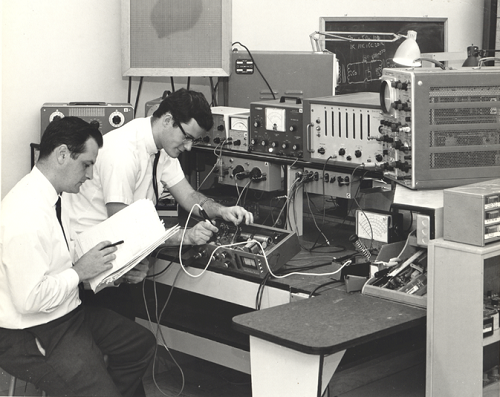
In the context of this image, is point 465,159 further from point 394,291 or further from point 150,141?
point 150,141

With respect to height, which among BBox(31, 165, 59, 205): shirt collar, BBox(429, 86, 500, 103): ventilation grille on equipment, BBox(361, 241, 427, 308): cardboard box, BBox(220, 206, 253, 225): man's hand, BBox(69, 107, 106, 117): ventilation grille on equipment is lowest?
BBox(361, 241, 427, 308): cardboard box

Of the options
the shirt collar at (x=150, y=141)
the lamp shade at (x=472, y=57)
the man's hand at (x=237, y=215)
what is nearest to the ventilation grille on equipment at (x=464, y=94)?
the lamp shade at (x=472, y=57)

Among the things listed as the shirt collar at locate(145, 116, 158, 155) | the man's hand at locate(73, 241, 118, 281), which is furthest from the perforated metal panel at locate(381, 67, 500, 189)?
the man's hand at locate(73, 241, 118, 281)

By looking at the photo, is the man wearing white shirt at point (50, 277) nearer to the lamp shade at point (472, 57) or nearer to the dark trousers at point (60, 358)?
the dark trousers at point (60, 358)

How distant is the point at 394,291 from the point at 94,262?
1009 mm

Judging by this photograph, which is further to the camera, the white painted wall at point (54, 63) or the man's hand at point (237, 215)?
the white painted wall at point (54, 63)

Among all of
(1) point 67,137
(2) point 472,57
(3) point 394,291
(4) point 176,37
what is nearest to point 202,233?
(1) point 67,137

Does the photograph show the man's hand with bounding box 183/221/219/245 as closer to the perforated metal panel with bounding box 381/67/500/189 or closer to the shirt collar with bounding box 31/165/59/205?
the shirt collar with bounding box 31/165/59/205

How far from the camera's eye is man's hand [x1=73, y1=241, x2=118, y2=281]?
2602mm

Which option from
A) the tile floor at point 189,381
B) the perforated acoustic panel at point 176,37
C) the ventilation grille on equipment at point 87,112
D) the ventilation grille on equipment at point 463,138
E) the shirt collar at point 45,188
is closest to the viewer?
the shirt collar at point 45,188

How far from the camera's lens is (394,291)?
2.51m

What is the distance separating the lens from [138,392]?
3045mm

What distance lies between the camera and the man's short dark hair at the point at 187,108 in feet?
10.2

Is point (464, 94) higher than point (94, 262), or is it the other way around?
point (464, 94)
